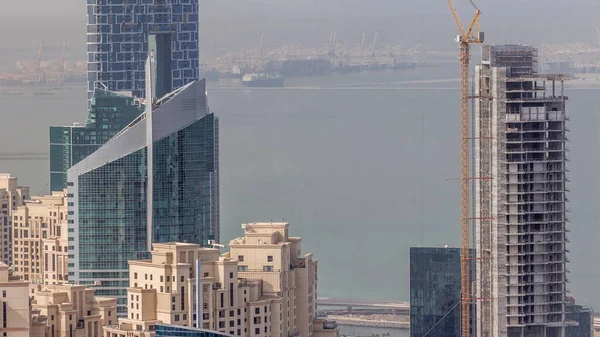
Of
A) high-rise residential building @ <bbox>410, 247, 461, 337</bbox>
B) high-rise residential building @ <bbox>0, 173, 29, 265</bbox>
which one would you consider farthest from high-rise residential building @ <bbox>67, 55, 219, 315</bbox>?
high-rise residential building @ <bbox>410, 247, 461, 337</bbox>

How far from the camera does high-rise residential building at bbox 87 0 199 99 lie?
123 feet

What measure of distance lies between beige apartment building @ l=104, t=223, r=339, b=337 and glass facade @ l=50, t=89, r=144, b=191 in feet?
25.6

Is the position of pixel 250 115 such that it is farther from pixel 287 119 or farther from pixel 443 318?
pixel 443 318

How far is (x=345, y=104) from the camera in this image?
42562 millimetres

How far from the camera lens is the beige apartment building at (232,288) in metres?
22.3

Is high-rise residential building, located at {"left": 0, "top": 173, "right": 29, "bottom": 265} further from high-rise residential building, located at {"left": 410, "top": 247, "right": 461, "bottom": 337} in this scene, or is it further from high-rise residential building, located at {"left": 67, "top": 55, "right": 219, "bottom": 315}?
high-rise residential building, located at {"left": 410, "top": 247, "right": 461, "bottom": 337}

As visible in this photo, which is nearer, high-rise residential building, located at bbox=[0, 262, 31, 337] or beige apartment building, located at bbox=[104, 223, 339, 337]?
high-rise residential building, located at bbox=[0, 262, 31, 337]

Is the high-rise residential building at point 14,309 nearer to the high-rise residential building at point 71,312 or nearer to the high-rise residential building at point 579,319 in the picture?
the high-rise residential building at point 71,312

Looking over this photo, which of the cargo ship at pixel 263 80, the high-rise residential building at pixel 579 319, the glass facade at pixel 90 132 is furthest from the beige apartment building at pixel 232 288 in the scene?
the cargo ship at pixel 263 80

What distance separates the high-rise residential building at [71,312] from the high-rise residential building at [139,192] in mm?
5407

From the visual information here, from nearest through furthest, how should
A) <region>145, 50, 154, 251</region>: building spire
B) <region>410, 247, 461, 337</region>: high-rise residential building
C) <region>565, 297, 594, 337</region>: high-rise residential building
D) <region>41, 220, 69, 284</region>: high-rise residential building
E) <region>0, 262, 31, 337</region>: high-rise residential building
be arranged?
1. <region>0, 262, 31, 337</region>: high-rise residential building
2. <region>565, 297, 594, 337</region>: high-rise residential building
3. <region>410, 247, 461, 337</region>: high-rise residential building
4. <region>145, 50, 154, 251</region>: building spire
5. <region>41, 220, 69, 284</region>: high-rise residential building

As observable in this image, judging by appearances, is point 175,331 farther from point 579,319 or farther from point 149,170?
point 149,170

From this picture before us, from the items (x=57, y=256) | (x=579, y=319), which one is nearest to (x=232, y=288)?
(x=579, y=319)

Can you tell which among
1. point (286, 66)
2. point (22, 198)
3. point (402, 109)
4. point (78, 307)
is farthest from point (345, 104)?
point (78, 307)
